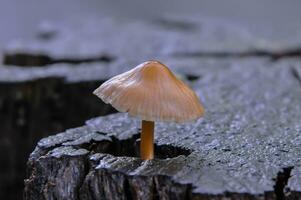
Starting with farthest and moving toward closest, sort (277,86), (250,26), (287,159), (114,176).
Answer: (250,26) < (277,86) < (287,159) < (114,176)

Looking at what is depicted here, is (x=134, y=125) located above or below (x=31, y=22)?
below

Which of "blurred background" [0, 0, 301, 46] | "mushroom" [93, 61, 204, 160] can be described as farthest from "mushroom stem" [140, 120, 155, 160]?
"blurred background" [0, 0, 301, 46]

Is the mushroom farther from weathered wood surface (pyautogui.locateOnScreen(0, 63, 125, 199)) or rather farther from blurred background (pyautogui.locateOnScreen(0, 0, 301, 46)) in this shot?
blurred background (pyautogui.locateOnScreen(0, 0, 301, 46))

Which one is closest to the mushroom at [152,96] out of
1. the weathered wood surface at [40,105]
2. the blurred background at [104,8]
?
the weathered wood surface at [40,105]

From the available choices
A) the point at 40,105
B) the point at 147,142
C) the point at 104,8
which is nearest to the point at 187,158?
the point at 147,142

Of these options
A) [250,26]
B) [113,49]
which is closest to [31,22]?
[250,26]

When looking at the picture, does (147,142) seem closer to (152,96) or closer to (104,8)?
(152,96)

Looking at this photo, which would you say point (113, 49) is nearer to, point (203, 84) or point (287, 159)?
point (203, 84)
